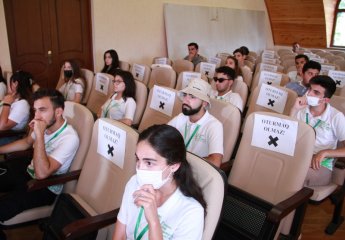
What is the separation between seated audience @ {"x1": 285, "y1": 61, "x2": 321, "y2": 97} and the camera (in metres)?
3.22

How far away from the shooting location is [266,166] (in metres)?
1.71

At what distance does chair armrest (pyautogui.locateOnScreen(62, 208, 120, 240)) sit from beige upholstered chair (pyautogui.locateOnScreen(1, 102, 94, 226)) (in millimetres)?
534

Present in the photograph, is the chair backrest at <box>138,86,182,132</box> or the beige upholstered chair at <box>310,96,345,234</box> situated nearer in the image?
the beige upholstered chair at <box>310,96,345,234</box>

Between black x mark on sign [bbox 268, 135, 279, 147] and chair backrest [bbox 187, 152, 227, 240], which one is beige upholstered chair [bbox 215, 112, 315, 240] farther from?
chair backrest [bbox 187, 152, 227, 240]

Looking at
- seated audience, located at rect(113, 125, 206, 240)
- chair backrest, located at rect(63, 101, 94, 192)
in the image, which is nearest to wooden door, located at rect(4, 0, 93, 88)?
chair backrest, located at rect(63, 101, 94, 192)

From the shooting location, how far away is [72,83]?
3.63 meters

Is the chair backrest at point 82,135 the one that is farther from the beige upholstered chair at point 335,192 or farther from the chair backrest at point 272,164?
the beige upholstered chair at point 335,192

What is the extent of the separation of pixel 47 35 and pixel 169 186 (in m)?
5.03

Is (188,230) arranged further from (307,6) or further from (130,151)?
(307,6)

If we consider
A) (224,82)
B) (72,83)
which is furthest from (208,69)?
(72,83)

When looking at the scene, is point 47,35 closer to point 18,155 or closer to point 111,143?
point 18,155

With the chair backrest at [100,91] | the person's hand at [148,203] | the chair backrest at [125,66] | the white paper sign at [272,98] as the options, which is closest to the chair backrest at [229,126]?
the white paper sign at [272,98]

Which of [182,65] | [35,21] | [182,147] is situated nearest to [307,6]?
[182,65]

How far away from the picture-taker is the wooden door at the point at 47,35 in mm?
5035
